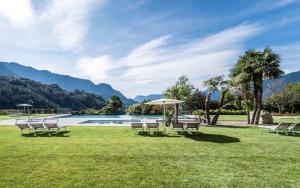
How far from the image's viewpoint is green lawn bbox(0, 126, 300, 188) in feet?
19.2

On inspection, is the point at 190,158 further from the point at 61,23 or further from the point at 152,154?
the point at 61,23

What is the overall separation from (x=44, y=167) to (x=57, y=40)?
14031 millimetres

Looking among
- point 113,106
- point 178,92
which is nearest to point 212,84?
point 178,92

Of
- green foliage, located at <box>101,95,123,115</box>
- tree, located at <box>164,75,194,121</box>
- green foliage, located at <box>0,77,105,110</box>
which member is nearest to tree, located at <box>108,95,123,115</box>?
green foliage, located at <box>101,95,123,115</box>

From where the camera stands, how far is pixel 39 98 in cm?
6888

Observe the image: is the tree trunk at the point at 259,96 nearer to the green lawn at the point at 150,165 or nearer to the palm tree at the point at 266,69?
the palm tree at the point at 266,69

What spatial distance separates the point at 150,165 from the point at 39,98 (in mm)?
67256

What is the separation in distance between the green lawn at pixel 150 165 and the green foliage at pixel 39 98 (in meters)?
57.8

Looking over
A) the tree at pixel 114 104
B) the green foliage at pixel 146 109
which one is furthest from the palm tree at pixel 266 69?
the tree at pixel 114 104

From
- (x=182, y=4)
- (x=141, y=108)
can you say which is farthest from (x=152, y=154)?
(x=141, y=108)

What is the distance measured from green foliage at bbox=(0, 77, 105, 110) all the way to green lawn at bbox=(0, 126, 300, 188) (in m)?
57.8

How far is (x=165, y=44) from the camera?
2173 cm

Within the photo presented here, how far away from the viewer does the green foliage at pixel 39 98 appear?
2453 inches

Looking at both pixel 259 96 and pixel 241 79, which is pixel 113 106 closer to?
pixel 241 79
